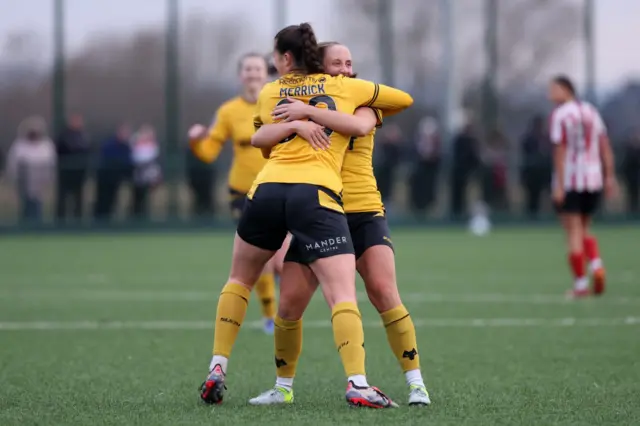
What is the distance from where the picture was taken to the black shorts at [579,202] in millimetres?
13180

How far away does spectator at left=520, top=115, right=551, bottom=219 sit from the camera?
28531 mm

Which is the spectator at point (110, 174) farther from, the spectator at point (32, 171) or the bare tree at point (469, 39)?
the bare tree at point (469, 39)

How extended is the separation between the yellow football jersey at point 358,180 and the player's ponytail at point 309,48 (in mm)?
470

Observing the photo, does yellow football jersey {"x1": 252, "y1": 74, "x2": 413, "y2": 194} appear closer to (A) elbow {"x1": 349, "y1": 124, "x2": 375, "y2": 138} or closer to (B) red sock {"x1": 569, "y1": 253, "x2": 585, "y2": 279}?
(A) elbow {"x1": 349, "y1": 124, "x2": 375, "y2": 138}

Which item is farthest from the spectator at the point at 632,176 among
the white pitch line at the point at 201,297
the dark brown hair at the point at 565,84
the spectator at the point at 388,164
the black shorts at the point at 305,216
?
the black shorts at the point at 305,216

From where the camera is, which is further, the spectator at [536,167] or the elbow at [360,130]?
the spectator at [536,167]

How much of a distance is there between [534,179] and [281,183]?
22.9 m

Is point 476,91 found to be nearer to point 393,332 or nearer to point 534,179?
point 534,179

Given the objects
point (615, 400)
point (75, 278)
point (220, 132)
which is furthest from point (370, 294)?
point (75, 278)

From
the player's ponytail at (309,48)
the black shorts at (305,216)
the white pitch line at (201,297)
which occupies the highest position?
→ the player's ponytail at (309,48)

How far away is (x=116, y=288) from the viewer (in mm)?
14242

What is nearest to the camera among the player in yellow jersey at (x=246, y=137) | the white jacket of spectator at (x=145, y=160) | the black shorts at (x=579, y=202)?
the player in yellow jersey at (x=246, y=137)

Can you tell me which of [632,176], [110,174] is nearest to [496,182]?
[632,176]

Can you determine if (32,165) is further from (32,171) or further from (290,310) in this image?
(290,310)
